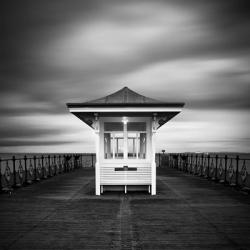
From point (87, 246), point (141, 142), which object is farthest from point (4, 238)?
point (141, 142)

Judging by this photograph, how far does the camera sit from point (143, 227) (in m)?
7.23

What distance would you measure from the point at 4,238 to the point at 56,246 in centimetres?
134

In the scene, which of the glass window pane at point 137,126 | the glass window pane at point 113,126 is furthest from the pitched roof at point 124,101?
the glass window pane at point 113,126

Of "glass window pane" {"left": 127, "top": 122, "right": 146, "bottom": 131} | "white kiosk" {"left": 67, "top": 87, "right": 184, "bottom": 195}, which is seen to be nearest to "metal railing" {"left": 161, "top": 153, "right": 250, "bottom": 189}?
"white kiosk" {"left": 67, "top": 87, "right": 184, "bottom": 195}

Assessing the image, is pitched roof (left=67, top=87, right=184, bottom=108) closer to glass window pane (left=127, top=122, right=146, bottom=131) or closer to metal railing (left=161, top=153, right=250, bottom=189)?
glass window pane (left=127, top=122, right=146, bottom=131)

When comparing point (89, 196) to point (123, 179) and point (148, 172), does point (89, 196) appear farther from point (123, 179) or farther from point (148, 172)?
point (148, 172)

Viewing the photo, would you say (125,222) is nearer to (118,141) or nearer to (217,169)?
(118,141)

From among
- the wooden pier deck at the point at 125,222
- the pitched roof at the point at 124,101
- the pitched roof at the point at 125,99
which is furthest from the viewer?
the pitched roof at the point at 125,99

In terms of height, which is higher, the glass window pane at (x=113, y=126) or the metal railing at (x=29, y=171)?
the glass window pane at (x=113, y=126)

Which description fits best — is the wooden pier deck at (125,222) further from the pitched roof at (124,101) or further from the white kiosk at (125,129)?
the pitched roof at (124,101)

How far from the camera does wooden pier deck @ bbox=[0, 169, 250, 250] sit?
6.06 metres

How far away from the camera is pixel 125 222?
773 cm

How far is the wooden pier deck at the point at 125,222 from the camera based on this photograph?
6059 mm

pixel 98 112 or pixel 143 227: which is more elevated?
pixel 98 112
